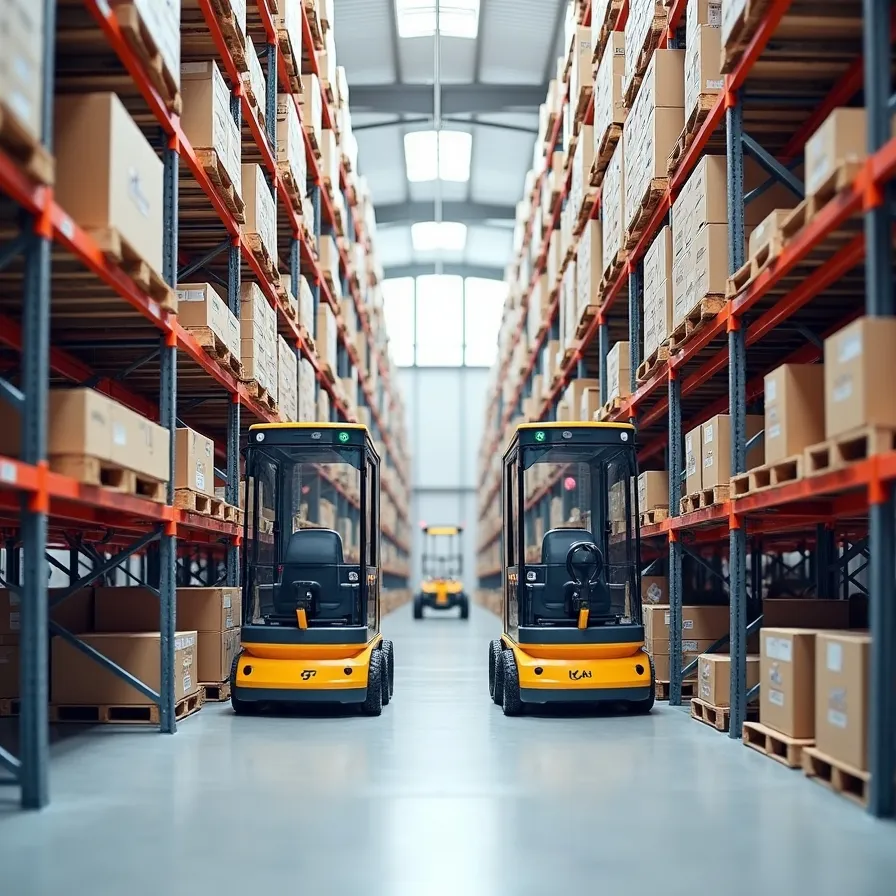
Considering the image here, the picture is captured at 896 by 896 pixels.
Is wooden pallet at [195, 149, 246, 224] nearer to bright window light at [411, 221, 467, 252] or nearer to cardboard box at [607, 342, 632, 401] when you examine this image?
cardboard box at [607, 342, 632, 401]

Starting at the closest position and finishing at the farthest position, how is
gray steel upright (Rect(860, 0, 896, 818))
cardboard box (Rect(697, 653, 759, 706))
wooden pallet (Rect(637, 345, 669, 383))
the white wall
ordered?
gray steel upright (Rect(860, 0, 896, 818)) → cardboard box (Rect(697, 653, 759, 706)) → wooden pallet (Rect(637, 345, 669, 383)) → the white wall

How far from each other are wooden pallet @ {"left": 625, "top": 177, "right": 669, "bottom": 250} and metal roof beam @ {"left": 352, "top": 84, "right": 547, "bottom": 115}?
45.0 feet

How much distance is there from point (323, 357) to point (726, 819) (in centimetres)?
1012

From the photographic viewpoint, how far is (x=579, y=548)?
7773mm

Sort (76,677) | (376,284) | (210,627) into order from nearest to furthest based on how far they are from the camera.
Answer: (76,677) → (210,627) → (376,284)

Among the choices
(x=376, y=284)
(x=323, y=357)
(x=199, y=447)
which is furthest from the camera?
(x=376, y=284)

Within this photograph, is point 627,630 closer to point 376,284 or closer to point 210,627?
point 210,627

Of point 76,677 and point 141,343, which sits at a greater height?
point 141,343

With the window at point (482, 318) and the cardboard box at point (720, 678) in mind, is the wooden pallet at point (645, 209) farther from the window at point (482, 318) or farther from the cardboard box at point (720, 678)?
the window at point (482, 318)

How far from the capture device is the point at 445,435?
1432 inches

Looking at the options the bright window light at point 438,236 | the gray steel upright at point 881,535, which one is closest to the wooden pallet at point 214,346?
the gray steel upright at point 881,535

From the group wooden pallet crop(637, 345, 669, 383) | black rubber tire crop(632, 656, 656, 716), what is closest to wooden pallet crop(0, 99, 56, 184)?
wooden pallet crop(637, 345, 669, 383)

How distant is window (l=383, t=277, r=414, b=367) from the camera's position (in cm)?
3588

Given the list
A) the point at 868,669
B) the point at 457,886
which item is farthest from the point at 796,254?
the point at 457,886
